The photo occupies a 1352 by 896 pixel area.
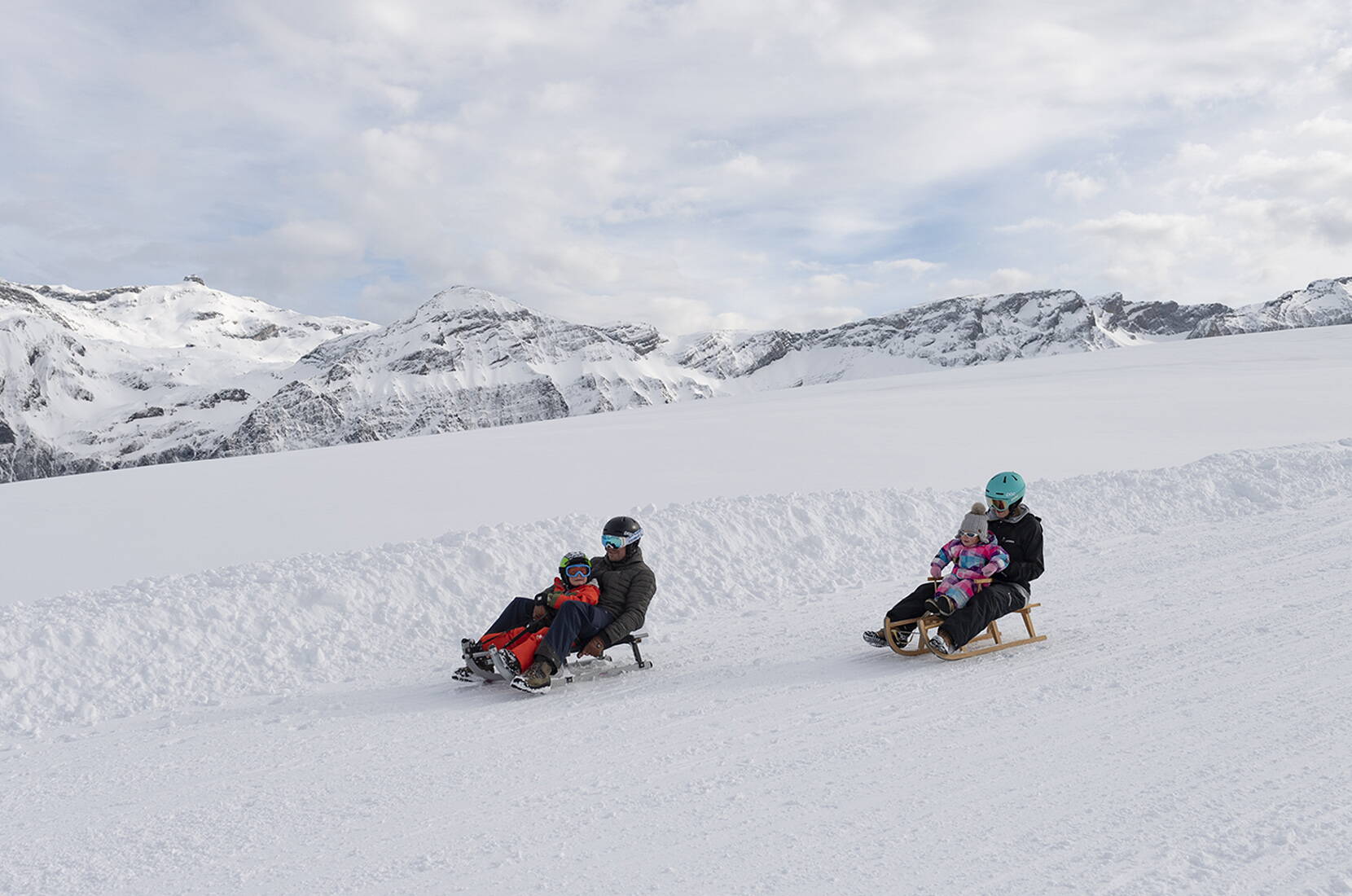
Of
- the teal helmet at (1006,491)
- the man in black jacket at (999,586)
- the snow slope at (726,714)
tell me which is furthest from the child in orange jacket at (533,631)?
the teal helmet at (1006,491)

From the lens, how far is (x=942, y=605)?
24.2 ft

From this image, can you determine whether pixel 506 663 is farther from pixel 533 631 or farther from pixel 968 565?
pixel 968 565

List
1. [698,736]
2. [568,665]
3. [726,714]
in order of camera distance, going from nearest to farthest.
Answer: [698,736] → [726,714] → [568,665]

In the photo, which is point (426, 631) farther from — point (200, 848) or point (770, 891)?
point (770, 891)

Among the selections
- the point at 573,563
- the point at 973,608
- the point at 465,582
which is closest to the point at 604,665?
the point at 573,563

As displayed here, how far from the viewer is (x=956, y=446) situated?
716 inches

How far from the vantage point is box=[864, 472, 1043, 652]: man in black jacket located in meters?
7.06

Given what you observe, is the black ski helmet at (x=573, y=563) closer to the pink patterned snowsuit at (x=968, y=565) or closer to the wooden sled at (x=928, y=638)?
the wooden sled at (x=928, y=638)

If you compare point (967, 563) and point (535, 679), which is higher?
point (967, 563)

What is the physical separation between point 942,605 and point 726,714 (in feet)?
7.49

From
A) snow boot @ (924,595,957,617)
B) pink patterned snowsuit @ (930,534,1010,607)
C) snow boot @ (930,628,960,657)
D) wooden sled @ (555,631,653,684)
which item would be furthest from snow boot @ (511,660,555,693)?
pink patterned snowsuit @ (930,534,1010,607)

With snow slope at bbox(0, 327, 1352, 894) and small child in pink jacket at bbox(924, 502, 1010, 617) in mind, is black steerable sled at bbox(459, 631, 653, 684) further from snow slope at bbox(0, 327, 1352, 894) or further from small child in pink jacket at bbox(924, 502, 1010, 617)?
small child in pink jacket at bbox(924, 502, 1010, 617)

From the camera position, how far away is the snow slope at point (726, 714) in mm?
4078

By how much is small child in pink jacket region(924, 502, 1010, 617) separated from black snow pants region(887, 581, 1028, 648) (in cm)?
9
